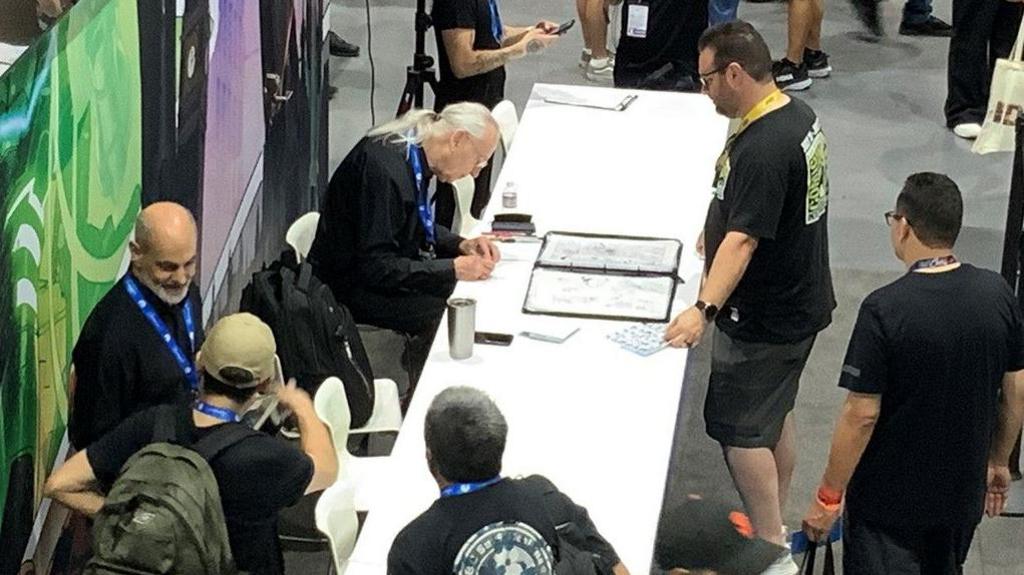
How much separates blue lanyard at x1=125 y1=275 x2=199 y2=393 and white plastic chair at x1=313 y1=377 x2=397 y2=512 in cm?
36

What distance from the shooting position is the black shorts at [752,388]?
4625mm

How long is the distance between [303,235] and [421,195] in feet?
1.34

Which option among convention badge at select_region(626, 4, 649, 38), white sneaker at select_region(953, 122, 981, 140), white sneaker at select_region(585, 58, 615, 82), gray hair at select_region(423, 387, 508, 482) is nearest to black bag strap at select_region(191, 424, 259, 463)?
gray hair at select_region(423, 387, 508, 482)

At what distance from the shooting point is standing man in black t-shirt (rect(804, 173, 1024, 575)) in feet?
12.3

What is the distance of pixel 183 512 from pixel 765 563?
1.86 metres

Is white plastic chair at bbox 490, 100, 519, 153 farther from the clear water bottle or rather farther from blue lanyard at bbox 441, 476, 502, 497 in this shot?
blue lanyard at bbox 441, 476, 502, 497

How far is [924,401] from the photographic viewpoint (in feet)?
12.5

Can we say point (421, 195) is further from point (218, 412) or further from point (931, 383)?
point (931, 383)

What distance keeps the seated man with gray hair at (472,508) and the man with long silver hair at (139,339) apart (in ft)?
3.22

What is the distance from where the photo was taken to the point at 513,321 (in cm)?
459

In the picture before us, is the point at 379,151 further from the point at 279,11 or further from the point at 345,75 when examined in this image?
the point at 345,75

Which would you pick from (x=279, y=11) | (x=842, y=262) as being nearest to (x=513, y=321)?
(x=279, y=11)

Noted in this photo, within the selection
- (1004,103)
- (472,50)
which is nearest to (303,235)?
(472,50)

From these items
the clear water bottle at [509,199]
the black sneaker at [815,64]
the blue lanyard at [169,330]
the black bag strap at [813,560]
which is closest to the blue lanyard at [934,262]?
the black bag strap at [813,560]
